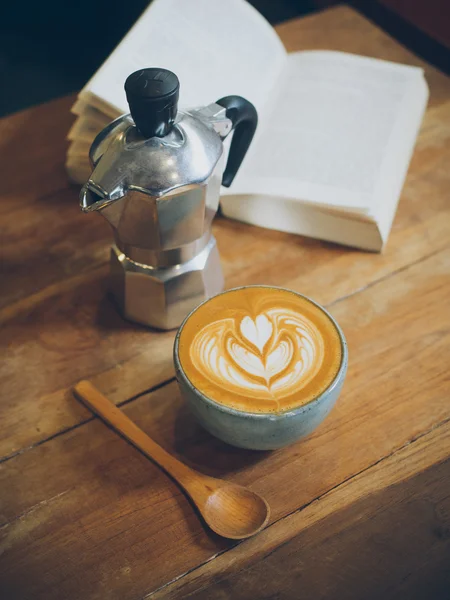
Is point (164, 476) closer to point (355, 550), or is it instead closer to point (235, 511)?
point (235, 511)

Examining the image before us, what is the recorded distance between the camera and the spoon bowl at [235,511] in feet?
1.82

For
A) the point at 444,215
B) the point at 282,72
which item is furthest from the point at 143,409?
the point at 282,72

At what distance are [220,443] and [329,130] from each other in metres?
0.47

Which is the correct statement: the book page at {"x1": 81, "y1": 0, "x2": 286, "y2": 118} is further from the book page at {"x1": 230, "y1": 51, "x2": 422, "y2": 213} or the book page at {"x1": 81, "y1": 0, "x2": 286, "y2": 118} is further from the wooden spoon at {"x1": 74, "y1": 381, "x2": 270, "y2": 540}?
the wooden spoon at {"x1": 74, "y1": 381, "x2": 270, "y2": 540}

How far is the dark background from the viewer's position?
201 centimetres

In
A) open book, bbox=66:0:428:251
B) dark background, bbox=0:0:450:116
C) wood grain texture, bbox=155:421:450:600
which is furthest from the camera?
dark background, bbox=0:0:450:116

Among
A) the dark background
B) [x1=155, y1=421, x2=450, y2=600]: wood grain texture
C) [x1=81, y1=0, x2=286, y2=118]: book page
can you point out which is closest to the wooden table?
[x1=155, y1=421, x2=450, y2=600]: wood grain texture

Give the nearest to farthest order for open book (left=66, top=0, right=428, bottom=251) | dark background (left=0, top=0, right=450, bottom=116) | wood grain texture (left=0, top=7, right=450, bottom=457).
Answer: wood grain texture (left=0, top=7, right=450, bottom=457) → open book (left=66, top=0, right=428, bottom=251) → dark background (left=0, top=0, right=450, bottom=116)

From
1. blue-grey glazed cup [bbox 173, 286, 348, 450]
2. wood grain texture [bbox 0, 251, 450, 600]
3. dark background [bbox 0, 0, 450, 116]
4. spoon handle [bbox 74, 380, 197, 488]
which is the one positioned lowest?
dark background [bbox 0, 0, 450, 116]

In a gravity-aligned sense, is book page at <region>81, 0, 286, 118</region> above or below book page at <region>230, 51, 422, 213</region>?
above

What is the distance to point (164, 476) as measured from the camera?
1.97ft

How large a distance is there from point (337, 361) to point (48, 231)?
449 millimetres

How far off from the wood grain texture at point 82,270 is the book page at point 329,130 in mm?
66

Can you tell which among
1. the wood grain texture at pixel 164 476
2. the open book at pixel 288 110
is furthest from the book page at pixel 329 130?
the wood grain texture at pixel 164 476
